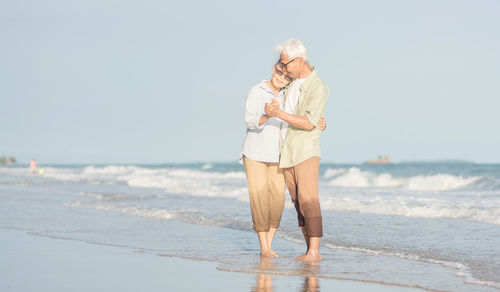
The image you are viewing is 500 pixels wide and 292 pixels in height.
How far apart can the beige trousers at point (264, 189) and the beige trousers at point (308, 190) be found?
18cm

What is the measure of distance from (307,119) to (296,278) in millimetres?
1338

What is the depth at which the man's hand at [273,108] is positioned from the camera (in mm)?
5035

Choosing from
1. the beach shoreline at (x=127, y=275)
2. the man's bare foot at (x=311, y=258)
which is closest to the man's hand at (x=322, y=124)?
the man's bare foot at (x=311, y=258)

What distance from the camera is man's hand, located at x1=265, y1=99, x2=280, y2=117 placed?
16.5 feet

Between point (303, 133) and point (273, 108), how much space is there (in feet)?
1.52

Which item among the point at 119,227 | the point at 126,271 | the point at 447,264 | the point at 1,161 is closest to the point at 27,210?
the point at 119,227

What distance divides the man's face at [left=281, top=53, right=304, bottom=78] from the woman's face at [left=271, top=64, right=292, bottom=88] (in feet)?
0.23

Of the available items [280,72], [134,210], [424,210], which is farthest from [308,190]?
[134,210]

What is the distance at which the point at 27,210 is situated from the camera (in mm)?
10969

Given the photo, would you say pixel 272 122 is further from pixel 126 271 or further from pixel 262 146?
pixel 126 271

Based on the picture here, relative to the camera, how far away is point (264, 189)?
18.6ft

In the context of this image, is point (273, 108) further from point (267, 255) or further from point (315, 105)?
point (267, 255)

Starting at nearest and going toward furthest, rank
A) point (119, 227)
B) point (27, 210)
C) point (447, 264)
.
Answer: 1. point (447, 264)
2. point (119, 227)
3. point (27, 210)

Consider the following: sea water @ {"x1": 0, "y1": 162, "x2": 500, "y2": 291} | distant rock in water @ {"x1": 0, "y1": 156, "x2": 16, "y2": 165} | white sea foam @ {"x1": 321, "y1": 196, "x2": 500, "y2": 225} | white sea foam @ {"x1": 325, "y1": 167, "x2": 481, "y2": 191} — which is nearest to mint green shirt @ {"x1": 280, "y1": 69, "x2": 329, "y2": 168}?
sea water @ {"x1": 0, "y1": 162, "x2": 500, "y2": 291}
